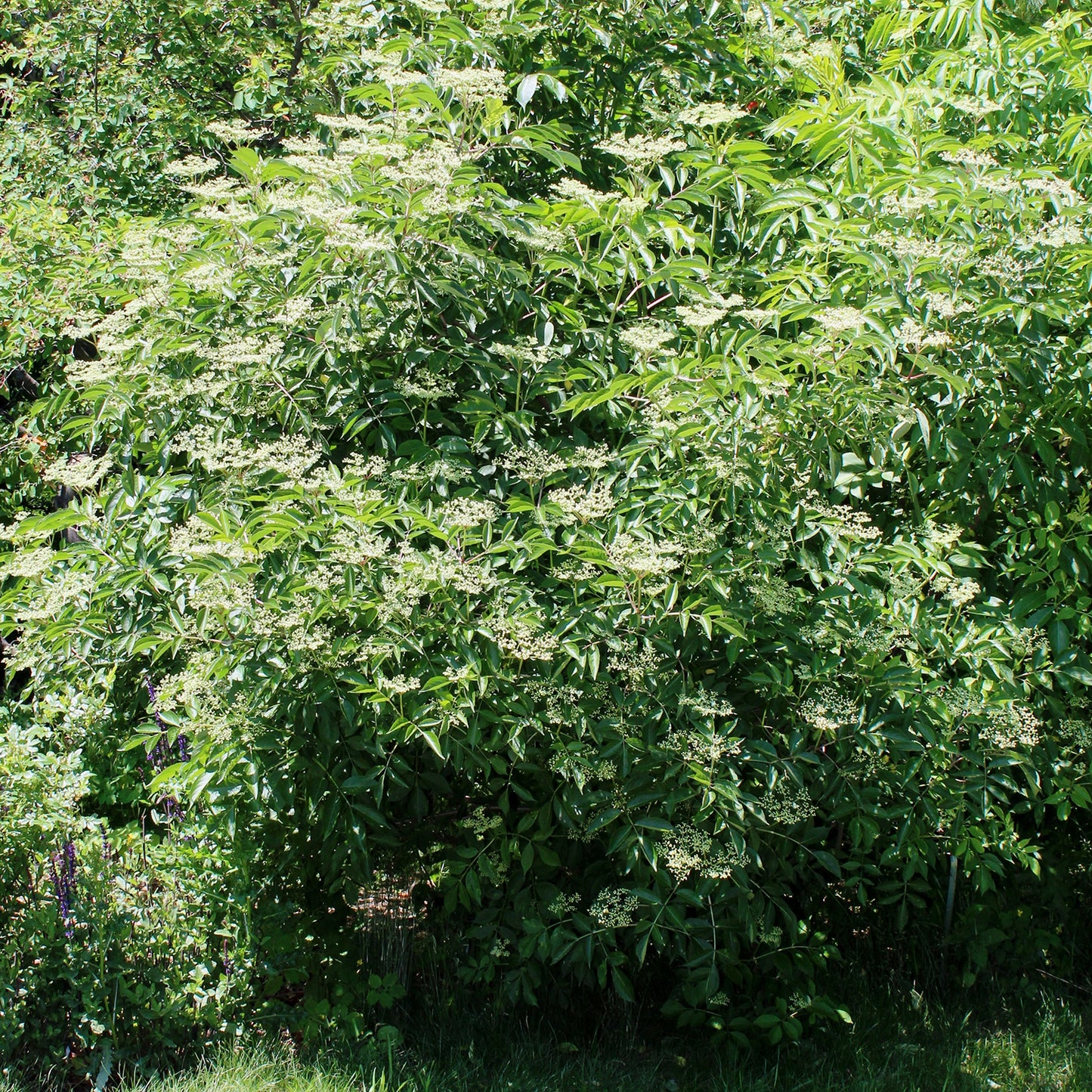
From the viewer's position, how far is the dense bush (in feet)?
8.27

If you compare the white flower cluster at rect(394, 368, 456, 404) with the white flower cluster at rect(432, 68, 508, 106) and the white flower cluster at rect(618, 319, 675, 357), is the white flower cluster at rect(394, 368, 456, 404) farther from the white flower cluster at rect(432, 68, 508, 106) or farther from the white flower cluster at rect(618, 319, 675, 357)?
the white flower cluster at rect(432, 68, 508, 106)

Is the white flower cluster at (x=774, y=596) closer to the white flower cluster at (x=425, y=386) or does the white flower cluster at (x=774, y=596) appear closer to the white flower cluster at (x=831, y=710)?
the white flower cluster at (x=831, y=710)

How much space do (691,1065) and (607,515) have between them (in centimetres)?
154

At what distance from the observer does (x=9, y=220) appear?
4207 mm

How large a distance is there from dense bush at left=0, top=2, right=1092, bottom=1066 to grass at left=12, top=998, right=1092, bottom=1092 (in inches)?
5.7

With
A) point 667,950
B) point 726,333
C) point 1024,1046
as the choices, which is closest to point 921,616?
point 726,333

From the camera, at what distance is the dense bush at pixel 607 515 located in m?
2.52

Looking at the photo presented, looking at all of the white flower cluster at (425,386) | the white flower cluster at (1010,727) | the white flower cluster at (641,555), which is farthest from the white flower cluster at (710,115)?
the white flower cluster at (1010,727)

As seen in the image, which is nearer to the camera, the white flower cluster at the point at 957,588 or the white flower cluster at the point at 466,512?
the white flower cluster at the point at 466,512

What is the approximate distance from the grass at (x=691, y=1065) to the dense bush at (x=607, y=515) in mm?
145

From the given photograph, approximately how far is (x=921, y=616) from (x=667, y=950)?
1124 millimetres

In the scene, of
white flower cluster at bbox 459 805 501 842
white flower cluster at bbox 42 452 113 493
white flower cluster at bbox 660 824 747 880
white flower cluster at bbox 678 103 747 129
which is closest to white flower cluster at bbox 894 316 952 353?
white flower cluster at bbox 678 103 747 129

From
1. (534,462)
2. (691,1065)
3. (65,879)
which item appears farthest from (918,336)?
(65,879)

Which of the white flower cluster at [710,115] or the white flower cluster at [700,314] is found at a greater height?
the white flower cluster at [710,115]
